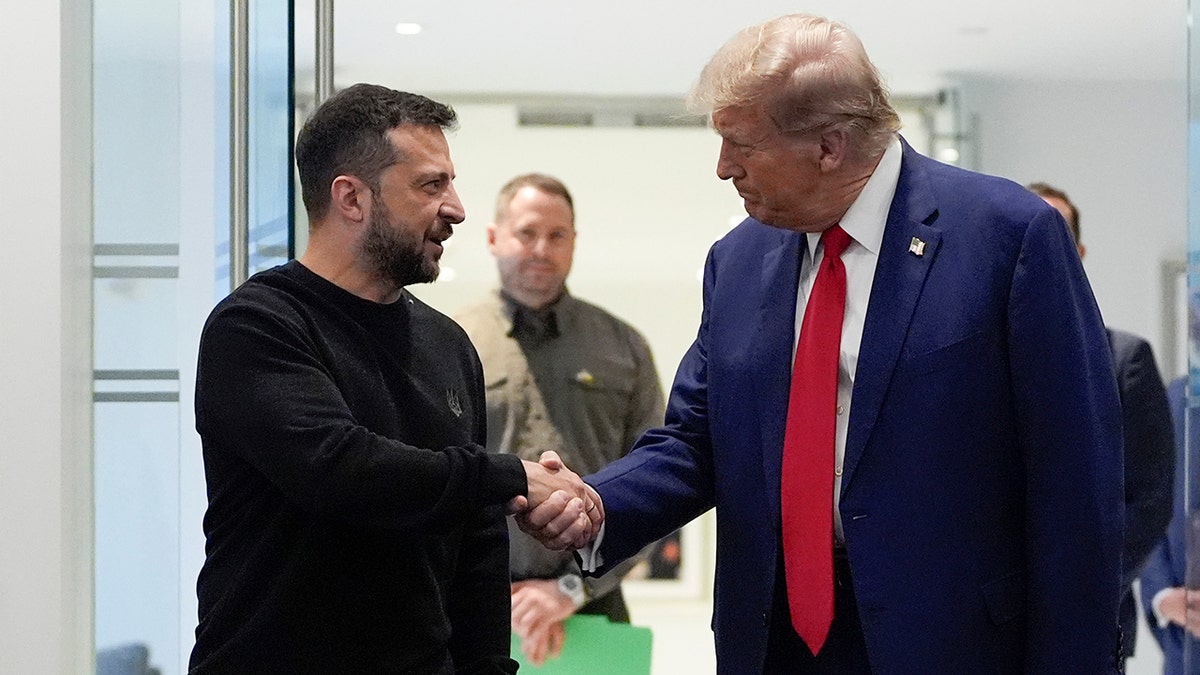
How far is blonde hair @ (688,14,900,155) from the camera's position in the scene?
7.00ft

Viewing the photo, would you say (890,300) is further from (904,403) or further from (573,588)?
(573,588)

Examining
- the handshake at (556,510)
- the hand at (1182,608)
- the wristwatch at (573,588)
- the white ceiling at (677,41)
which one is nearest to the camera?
the handshake at (556,510)

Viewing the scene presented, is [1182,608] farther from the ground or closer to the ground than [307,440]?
closer to the ground

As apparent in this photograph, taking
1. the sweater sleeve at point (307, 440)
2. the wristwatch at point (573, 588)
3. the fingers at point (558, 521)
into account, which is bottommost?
the wristwatch at point (573, 588)

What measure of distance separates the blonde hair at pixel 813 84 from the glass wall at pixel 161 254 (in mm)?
868

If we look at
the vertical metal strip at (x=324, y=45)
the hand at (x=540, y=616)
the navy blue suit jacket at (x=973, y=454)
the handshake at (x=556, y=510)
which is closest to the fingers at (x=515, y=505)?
the handshake at (x=556, y=510)

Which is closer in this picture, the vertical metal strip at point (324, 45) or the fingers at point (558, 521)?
the fingers at point (558, 521)

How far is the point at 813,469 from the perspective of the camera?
2057 mm

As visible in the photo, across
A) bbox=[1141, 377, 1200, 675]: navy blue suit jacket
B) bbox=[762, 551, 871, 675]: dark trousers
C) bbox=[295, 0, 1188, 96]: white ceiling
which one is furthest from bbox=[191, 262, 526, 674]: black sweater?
bbox=[295, 0, 1188, 96]: white ceiling

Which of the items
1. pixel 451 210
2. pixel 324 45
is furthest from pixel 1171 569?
pixel 451 210

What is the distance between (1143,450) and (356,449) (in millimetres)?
2419

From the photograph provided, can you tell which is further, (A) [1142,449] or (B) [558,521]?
(A) [1142,449]

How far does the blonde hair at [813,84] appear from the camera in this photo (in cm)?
213

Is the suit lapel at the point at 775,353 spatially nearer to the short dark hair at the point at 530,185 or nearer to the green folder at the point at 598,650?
the green folder at the point at 598,650
